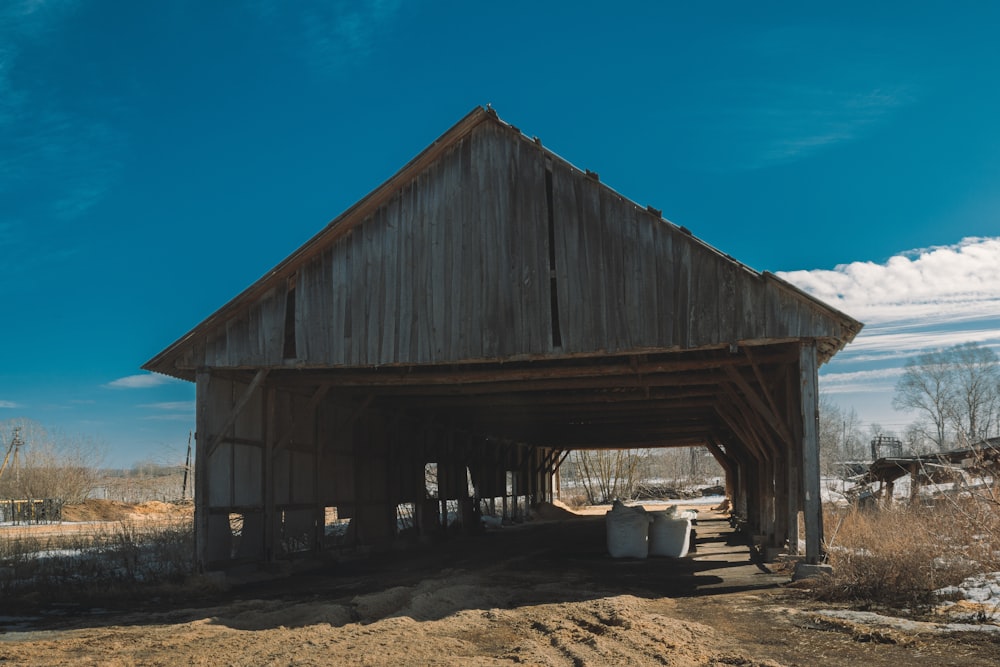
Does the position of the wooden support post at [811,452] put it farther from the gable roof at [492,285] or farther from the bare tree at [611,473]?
the bare tree at [611,473]

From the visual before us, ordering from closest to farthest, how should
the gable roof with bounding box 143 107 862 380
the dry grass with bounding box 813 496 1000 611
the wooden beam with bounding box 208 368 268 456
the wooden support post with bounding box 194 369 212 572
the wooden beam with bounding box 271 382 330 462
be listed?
1. the dry grass with bounding box 813 496 1000 611
2. the gable roof with bounding box 143 107 862 380
3. the wooden support post with bounding box 194 369 212 572
4. the wooden beam with bounding box 208 368 268 456
5. the wooden beam with bounding box 271 382 330 462

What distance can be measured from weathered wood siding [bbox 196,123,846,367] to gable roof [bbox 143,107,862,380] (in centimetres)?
2

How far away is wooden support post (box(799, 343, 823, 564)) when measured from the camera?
12.7 metres

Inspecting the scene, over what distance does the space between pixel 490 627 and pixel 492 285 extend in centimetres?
604

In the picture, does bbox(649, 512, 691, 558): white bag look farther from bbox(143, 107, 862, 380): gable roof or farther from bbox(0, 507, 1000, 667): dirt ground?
bbox(143, 107, 862, 380): gable roof

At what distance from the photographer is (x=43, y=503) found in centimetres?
3928

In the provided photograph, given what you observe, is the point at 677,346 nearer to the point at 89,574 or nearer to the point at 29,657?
the point at 29,657

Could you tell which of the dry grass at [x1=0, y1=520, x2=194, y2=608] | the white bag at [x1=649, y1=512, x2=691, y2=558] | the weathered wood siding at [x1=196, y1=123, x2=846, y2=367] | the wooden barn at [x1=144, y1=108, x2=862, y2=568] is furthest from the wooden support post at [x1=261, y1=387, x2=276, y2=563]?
the white bag at [x1=649, y1=512, x2=691, y2=558]

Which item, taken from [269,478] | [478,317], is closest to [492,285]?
[478,317]

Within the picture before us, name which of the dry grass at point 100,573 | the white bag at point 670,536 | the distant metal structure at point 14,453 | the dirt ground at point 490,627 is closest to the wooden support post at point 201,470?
Answer: the dry grass at point 100,573

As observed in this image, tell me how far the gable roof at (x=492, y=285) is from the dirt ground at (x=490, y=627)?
11.7ft

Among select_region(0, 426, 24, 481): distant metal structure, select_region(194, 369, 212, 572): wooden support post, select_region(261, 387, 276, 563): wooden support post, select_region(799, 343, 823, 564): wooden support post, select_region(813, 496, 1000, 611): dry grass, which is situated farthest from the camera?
select_region(0, 426, 24, 481): distant metal structure

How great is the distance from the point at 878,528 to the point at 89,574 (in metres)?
12.9

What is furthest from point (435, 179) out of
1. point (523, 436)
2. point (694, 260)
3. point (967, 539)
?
point (523, 436)
